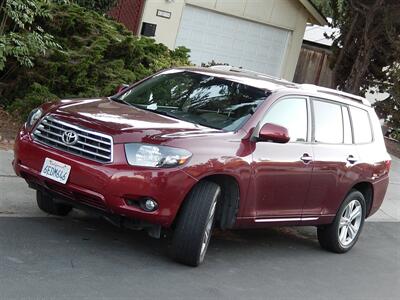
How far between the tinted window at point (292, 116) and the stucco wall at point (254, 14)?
10330 mm

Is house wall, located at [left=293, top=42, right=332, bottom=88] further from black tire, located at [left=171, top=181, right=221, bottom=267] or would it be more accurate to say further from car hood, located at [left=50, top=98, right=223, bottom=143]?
black tire, located at [left=171, top=181, right=221, bottom=267]

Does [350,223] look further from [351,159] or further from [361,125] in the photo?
[361,125]

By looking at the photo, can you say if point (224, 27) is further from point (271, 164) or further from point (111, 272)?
point (111, 272)

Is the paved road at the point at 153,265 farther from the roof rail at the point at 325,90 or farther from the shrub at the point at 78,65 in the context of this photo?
the shrub at the point at 78,65

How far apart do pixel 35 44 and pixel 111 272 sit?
477cm

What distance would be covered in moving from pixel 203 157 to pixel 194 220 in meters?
0.53

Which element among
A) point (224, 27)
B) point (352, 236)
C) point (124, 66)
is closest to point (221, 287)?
point (352, 236)

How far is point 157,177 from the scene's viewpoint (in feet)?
18.2

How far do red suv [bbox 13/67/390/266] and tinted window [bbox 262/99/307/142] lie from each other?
17mm

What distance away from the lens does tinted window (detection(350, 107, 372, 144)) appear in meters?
7.98

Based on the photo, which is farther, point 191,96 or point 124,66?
point 124,66

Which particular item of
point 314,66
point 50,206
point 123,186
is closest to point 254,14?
point 314,66

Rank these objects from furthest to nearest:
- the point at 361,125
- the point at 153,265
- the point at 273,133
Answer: the point at 361,125
the point at 273,133
the point at 153,265

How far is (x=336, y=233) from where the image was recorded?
775 cm
